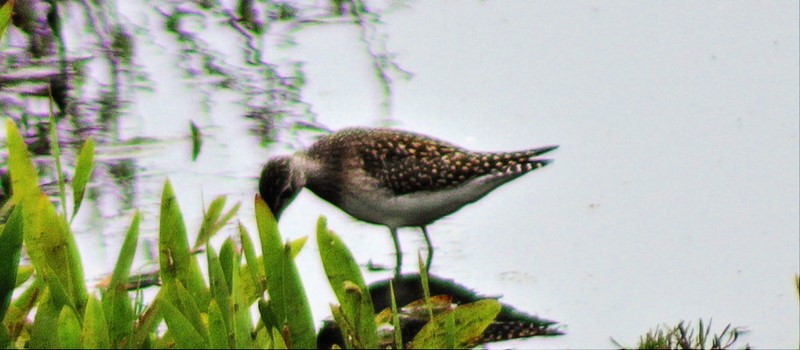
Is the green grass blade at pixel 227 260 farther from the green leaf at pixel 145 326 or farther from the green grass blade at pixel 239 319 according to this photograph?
the green grass blade at pixel 239 319

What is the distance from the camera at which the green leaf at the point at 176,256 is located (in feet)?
10.2

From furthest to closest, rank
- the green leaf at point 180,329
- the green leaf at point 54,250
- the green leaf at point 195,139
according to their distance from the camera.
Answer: the green leaf at point 195,139
the green leaf at point 54,250
the green leaf at point 180,329

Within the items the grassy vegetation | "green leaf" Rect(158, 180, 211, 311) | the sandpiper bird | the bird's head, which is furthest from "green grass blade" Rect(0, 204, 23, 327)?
the bird's head

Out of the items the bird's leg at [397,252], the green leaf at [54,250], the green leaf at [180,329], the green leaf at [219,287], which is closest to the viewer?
the green leaf at [180,329]

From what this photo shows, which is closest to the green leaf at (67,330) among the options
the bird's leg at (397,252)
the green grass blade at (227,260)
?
the green grass blade at (227,260)

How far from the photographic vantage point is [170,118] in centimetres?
682

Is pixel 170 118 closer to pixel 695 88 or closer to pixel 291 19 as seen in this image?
pixel 291 19

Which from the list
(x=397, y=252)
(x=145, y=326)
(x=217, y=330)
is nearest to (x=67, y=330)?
(x=145, y=326)

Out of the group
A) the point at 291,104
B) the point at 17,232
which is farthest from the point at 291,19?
the point at 17,232

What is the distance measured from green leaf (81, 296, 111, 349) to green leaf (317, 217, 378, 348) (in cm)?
49

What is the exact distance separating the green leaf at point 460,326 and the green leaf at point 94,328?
Result: 654 mm

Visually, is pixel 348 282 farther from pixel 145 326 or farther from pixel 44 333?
pixel 44 333

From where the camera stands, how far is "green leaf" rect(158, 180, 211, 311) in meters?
3.11

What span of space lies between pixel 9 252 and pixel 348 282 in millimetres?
796
